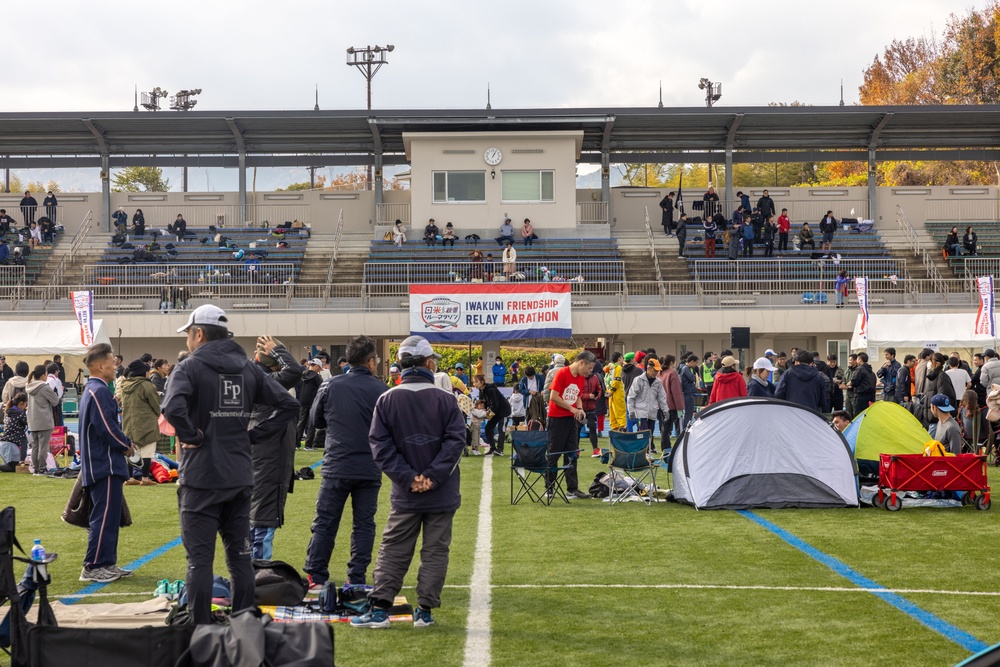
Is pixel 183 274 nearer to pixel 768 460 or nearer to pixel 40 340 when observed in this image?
pixel 40 340

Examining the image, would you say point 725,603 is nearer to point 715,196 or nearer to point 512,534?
point 512,534

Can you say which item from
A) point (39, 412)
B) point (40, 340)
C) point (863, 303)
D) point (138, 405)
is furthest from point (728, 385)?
point (40, 340)

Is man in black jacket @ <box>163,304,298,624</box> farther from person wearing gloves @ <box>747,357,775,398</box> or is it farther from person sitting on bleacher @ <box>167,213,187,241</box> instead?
person sitting on bleacher @ <box>167,213,187,241</box>

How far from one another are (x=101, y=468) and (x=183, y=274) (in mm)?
28290

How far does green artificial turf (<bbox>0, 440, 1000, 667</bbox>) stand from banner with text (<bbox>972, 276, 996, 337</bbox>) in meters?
16.1

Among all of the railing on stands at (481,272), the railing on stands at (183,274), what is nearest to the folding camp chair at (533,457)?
the railing on stands at (481,272)

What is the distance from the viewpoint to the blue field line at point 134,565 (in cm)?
731

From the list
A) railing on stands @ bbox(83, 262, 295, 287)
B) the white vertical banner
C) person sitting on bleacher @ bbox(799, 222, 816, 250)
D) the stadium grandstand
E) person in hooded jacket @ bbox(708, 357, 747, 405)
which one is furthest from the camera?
person sitting on bleacher @ bbox(799, 222, 816, 250)

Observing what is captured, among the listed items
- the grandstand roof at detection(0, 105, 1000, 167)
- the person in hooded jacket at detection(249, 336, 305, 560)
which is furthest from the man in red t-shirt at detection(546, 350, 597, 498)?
the grandstand roof at detection(0, 105, 1000, 167)

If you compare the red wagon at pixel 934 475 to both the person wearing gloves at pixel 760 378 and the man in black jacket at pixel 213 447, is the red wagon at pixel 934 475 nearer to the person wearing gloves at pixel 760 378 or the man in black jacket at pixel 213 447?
the person wearing gloves at pixel 760 378

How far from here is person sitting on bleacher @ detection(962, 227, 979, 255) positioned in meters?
36.8

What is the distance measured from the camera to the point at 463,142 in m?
39.5

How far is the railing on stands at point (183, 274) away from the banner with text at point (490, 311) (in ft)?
21.3

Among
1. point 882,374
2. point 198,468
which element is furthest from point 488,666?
point 882,374
